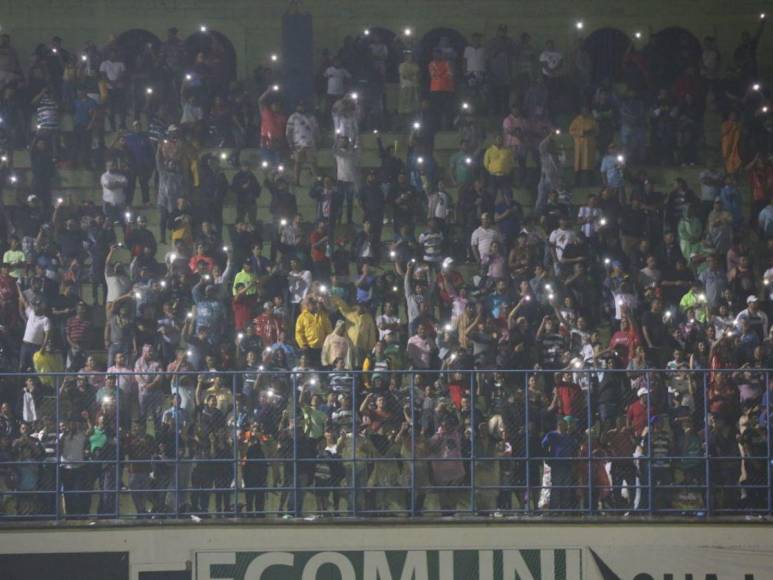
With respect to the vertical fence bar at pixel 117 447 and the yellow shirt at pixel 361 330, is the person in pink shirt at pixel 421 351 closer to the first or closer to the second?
the yellow shirt at pixel 361 330

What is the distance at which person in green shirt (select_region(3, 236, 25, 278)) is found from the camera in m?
22.8

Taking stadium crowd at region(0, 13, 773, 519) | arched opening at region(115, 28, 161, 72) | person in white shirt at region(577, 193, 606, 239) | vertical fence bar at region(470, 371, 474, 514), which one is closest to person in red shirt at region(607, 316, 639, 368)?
stadium crowd at region(0, 13, 773, 519)

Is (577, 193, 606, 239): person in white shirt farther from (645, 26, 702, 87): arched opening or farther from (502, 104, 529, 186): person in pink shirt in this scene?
(645, 26, 702, 87): arched opening

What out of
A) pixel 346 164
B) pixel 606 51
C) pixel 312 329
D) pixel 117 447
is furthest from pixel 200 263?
pixel 606 51

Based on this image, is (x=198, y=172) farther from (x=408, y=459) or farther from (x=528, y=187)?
(x=408, y=459)

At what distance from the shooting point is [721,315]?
21.4 metres

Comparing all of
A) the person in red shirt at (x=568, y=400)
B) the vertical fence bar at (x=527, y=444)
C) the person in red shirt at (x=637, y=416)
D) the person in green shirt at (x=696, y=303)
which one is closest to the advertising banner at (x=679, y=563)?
the vertical fence bar at (x=527, y=444)

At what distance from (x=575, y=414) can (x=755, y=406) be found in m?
1.86

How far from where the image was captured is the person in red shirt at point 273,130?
25438mm

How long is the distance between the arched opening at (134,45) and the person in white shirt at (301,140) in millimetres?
3086

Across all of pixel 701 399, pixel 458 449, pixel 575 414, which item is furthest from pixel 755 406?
pixel 458 449

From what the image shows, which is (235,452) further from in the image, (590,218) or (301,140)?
(301,140)

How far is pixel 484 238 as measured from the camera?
22984 mm

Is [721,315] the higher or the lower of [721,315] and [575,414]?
the higher
